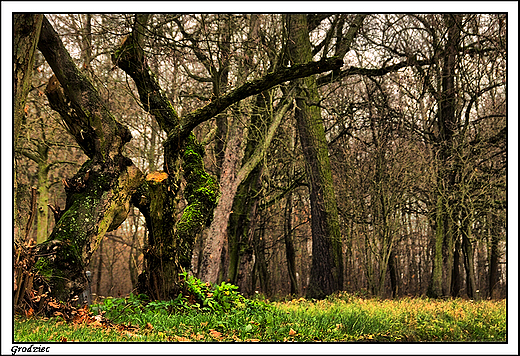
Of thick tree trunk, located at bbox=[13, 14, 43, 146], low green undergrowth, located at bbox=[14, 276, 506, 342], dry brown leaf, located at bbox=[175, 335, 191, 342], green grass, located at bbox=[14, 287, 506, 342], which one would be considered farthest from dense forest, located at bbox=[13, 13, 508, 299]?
dry brown leaf, located at bbox=[175, 335, 191, 342]

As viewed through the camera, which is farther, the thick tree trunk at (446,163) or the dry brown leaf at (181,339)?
the thick tree trunk at (446,163)

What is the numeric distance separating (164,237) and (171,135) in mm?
1670

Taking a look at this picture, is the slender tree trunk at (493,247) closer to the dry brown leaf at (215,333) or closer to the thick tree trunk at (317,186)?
the thick tree trunk at (317,186)

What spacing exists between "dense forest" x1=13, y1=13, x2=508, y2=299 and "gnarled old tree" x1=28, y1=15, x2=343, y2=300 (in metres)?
0.02

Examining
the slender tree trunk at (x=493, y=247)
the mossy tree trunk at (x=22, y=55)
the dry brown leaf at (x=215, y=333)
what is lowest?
the dry brown leaf at (x=215, y=333)

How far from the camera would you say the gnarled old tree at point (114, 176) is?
6492mm

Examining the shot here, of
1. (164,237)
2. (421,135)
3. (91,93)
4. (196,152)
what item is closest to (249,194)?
(421,135)

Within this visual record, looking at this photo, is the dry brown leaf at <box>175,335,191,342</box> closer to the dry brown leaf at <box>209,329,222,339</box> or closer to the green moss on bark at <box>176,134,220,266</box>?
the dry brown leaf at <box>209,329,222,339</box>

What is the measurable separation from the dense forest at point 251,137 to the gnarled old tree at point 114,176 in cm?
2

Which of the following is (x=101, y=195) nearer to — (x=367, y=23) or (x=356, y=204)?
(x=356, y=204)

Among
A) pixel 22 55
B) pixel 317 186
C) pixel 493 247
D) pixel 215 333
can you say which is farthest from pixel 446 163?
pixel 22 55

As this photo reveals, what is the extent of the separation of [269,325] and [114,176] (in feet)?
10.3

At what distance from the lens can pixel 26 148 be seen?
607 inches

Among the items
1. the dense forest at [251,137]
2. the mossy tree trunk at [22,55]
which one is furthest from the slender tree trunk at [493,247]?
the mossy tree trunk at [22,55]
